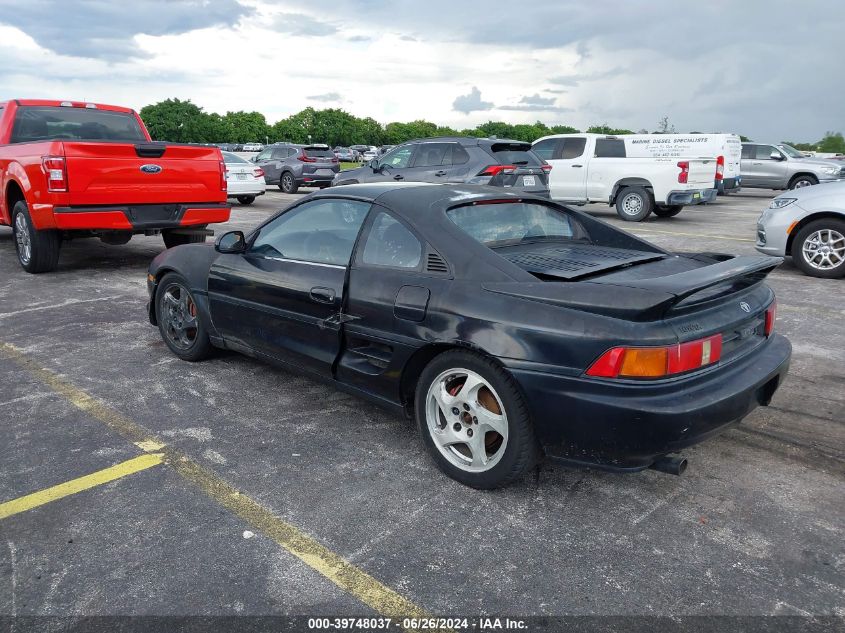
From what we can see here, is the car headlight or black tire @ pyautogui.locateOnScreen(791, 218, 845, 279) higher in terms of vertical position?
the car headlight

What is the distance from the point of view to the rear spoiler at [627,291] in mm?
2695

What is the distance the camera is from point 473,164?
11.6 m

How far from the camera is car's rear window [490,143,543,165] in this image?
1182 centimetres

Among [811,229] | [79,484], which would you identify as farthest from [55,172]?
[811,229]

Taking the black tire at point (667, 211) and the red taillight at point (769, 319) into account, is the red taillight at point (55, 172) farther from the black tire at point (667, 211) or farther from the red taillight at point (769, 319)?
the black tire at point (667, 211)

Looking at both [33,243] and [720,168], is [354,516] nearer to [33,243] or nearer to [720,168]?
[33,243]

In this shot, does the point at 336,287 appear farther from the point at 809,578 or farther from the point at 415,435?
the point at 809,578

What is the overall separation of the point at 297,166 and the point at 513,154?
11620mm

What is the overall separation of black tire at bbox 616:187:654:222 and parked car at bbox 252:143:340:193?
35.0 feet

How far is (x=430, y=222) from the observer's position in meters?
3.42

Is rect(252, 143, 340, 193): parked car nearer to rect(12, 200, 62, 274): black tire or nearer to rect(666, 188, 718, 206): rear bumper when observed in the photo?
rect(666, 188, 718, 206): rear bumper

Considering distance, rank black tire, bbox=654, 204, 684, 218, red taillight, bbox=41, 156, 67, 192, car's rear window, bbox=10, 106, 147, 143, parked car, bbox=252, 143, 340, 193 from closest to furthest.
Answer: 1. red taillight, bbox=41, 156, 67, 192
2. car's rear window, bbox=10, 106, 147, 143
3. black tire, bbox=654, 204, 684, 218
4. parked car, bbox=252, 143, 340, 193

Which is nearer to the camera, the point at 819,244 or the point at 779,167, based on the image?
the point at 819,244

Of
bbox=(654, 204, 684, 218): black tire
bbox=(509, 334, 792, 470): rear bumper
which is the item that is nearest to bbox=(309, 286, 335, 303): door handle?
bbox=(509, 334, 792, 470): rear bumper
